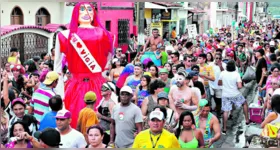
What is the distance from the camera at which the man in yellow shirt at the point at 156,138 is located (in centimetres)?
591

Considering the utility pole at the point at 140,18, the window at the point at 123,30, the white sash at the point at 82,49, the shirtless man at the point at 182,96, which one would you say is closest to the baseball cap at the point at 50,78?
the white sash at the point at 82,49

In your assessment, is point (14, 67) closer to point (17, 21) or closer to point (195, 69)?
point (195, 69)

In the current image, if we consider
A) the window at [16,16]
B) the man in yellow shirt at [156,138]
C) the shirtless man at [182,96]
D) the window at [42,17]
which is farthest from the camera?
the window at [42,17]

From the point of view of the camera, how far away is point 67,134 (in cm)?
615

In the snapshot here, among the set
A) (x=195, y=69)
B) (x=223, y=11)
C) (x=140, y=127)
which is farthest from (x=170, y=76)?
(x=223, y=11)

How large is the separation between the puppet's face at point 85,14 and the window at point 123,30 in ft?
54.6

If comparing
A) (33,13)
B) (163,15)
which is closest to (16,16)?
(33,13)

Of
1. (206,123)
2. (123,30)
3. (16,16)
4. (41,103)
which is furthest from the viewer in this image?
(123,30)

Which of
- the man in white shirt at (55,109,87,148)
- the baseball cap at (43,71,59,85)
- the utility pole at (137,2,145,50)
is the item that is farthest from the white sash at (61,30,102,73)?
the utility pole at (137,2,145,50)

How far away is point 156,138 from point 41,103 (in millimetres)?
2445

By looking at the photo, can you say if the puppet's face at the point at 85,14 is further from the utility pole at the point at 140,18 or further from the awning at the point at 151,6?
the awning at the point at 151,6

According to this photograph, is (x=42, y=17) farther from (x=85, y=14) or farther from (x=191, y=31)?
(x=85, y=14)

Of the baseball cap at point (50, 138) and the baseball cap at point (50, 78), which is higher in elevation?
the baseball cap at point (50, 78)

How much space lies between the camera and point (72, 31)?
8.29 meters
